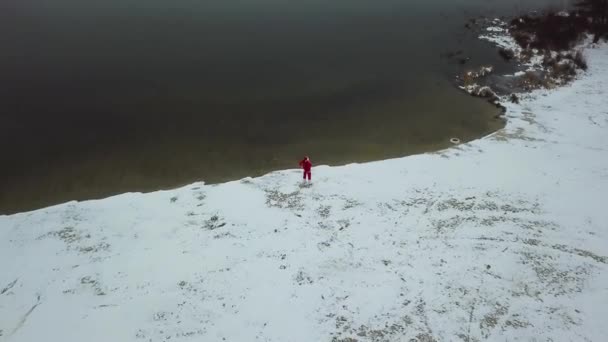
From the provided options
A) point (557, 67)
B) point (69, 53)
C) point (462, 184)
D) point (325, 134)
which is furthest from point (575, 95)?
point (69, 53)

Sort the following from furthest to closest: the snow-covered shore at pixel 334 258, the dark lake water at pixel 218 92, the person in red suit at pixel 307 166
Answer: the dark lake water at pixel 218 92, the person in red suit at pixel 307 166, the snow-covered shore at pixel 334 258

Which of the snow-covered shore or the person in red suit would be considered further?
the person in red suit

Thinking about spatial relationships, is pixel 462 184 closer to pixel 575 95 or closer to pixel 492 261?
pixel 492 261

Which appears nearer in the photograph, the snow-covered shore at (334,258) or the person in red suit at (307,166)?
the snow-covered shore at (334,258)

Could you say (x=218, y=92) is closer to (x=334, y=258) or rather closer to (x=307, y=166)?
(x=307, y=166)

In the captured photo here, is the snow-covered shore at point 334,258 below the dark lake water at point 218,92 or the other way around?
below
